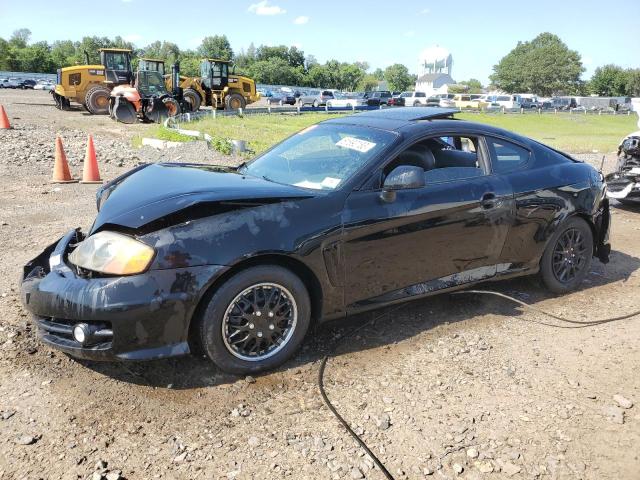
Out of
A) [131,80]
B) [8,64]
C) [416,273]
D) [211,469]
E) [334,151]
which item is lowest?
[211,469]

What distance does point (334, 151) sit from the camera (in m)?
4.01

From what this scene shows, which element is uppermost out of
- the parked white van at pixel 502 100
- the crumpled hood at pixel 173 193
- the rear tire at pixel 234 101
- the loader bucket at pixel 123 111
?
the parked white van at pixel 502 100

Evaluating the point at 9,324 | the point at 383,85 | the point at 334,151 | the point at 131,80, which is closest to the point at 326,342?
the point at 334,151

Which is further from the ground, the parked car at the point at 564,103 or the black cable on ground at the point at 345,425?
the parked car at the point at 564,103

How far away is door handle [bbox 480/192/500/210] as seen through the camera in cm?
408

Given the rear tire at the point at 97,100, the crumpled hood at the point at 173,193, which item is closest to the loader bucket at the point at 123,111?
the rear tire at the point at 97,100

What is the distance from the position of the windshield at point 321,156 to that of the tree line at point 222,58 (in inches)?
3230

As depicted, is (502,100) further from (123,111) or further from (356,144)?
(356,144)

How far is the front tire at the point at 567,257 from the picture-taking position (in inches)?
184

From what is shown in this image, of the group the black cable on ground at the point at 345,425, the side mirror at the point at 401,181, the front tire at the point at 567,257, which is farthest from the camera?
the front tire at the point at 567,257

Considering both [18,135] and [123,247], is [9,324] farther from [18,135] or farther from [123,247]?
[18,135]

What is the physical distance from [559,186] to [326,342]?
8.17 ft

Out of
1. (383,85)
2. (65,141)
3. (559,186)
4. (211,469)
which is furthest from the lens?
(383,85)

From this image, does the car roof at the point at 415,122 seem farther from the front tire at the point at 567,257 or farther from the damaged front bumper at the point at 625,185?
the damaged front bumper at the point at 625,185
